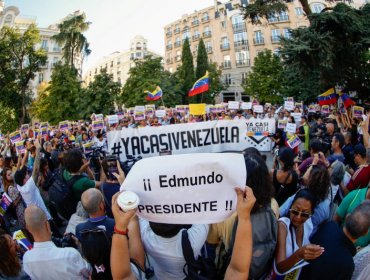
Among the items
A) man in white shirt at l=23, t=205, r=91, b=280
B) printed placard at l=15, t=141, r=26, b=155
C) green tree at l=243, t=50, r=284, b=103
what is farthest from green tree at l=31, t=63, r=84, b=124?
man in white shirt at l=23, t=205, r=91, b=280

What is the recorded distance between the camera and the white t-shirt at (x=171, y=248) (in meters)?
1.95

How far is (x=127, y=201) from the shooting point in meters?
1.66

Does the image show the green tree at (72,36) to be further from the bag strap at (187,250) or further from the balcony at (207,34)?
the bag strap at (187,250)

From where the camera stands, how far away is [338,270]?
2074 millimetres

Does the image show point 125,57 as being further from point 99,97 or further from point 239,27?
point 99,97

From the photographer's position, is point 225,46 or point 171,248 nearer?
point 171,248

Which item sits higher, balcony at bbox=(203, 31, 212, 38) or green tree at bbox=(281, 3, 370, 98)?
balcony at bbox=(203, 31, 212, 38)

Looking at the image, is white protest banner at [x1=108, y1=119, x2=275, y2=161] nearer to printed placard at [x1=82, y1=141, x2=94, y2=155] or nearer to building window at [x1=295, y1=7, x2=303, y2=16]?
printed placard at [x1=82, y1=141, x2=94, y2=155]

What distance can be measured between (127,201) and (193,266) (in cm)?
61

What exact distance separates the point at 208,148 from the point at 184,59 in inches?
1732

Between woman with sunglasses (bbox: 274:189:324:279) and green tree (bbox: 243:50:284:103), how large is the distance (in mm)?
34360

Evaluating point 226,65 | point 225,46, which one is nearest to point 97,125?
point 226,65

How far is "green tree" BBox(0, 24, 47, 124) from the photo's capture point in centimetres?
2764

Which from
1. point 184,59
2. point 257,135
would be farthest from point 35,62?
point 257,135
